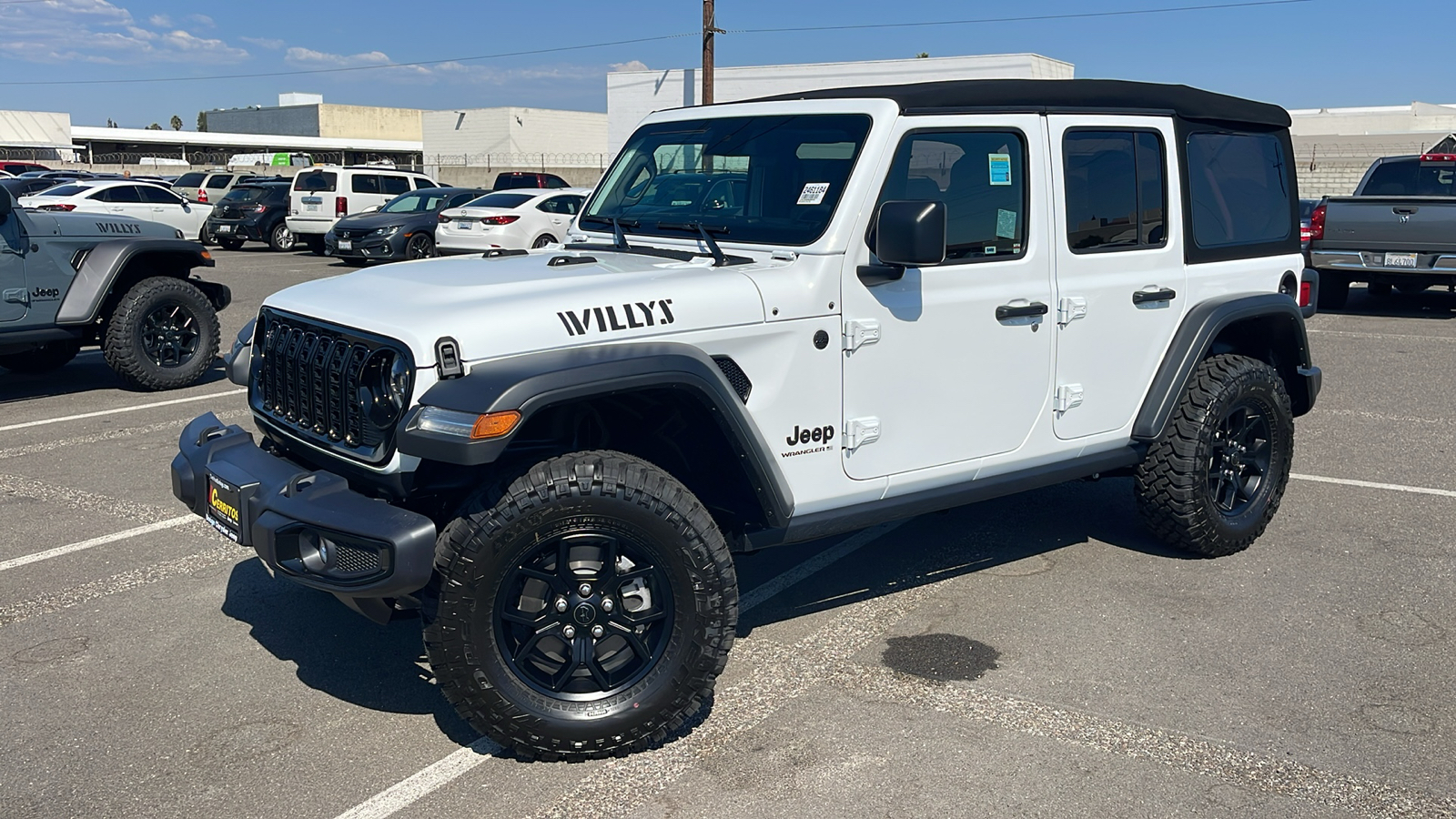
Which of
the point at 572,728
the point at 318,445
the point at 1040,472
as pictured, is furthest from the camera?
the point at 1040,472

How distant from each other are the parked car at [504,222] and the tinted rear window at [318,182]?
5213mm

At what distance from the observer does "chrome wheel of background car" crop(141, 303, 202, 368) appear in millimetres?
9430

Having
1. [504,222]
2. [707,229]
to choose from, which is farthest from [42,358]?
[504,222]

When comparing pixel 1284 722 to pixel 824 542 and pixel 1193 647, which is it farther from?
pixel 824 542

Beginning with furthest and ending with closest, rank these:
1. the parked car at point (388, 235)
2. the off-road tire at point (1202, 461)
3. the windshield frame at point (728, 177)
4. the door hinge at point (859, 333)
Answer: the parked car at point (388, 235) → the off-road tire at point (1202, 461) → the windshield frame at point (728, 177) → the door hinge at point (859, 333)

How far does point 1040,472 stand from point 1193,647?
2.81 ft

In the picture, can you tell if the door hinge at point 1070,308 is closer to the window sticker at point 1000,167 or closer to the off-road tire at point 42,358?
the window sticker at point 1000,167

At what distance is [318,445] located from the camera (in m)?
3.80

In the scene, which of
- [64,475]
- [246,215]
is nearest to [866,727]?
[64,475]

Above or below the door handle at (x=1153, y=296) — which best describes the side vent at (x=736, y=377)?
below

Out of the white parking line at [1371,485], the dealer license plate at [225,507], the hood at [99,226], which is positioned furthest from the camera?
the hood at [99,226]

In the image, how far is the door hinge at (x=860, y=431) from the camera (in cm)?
412

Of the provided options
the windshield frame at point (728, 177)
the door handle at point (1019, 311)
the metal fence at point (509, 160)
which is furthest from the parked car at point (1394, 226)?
the metal fence at point (509, 160)

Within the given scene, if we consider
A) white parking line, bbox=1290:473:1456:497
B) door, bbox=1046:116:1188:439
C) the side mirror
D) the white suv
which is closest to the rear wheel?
the white suv
